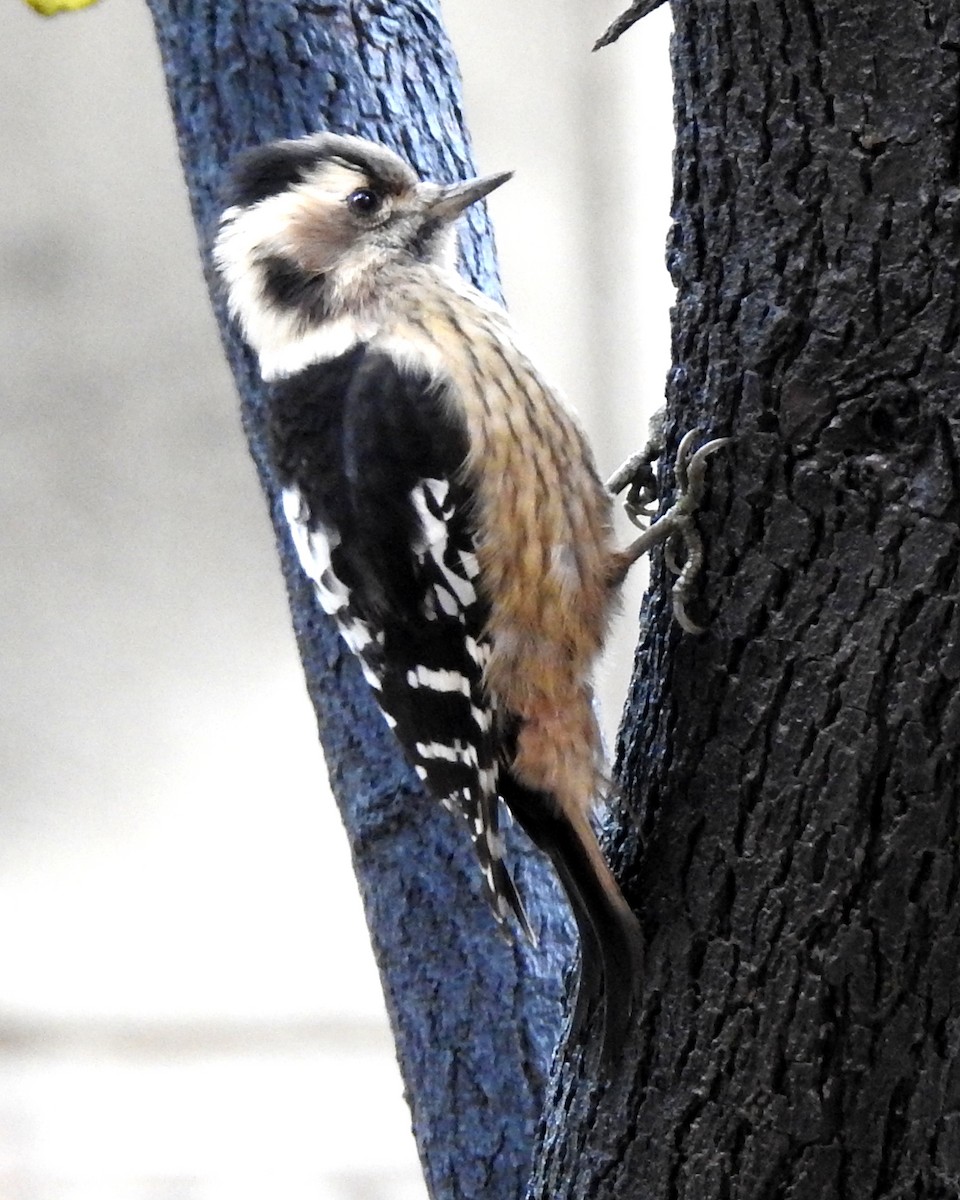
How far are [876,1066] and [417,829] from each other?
0.88 m

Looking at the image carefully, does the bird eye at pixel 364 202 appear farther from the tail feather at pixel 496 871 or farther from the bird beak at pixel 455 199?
the tail feather at pixel 496 871

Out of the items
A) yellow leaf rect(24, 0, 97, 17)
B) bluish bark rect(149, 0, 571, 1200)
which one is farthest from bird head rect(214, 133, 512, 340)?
yellow leaf rect(24, 0, 97, 17)

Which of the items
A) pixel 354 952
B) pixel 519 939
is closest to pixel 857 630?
pixel 519 939

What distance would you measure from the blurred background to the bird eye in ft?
10.7

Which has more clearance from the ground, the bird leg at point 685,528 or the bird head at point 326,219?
the bird head at point 326,219

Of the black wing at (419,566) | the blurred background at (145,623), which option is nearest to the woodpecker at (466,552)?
the black wing at (419,566)

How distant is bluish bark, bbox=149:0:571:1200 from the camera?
2133 millimetres

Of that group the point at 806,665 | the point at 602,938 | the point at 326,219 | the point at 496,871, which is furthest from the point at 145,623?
the point at 806,665

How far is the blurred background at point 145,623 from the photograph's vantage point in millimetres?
5457

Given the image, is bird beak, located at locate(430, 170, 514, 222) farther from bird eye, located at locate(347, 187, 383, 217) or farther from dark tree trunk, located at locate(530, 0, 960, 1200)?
dark tree trunk, located at locate(530, 0, 960, 1200)

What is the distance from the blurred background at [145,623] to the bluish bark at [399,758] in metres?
3.10

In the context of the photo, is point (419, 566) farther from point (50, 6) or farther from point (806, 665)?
point (50, 6)

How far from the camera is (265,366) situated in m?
2.26

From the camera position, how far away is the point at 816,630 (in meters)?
1.45
